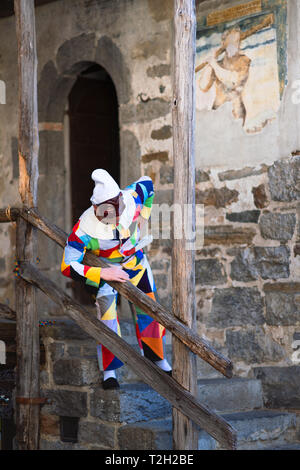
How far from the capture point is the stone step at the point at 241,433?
18.8ft

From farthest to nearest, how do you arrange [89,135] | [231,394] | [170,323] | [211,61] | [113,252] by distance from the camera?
[89,135]
[211,61]
[231,394]
[113,252]
[170,323]

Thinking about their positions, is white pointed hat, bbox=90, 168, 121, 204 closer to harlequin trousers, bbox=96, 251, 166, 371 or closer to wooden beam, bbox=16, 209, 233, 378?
wooden beam, bbox=16, 209, 233, 378

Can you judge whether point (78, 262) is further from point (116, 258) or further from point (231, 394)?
point (231, 394)

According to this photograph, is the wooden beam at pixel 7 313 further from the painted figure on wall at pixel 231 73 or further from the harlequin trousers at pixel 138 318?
the painted figure on wall at pixel 231 73

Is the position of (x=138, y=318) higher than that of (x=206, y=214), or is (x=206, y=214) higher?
(x=206, y=214)

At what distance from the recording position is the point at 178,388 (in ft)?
18.1

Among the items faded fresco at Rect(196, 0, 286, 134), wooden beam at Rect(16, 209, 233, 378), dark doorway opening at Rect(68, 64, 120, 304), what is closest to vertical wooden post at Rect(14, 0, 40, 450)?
wooden beam at Rect(16, 209, 233, 378)

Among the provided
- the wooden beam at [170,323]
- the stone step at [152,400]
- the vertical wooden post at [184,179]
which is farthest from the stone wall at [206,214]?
the wooden beam at [170,323]

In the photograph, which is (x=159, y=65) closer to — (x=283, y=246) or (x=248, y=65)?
(x=248, y=65)

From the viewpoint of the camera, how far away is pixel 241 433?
604cm

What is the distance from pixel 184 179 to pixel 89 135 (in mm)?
3370

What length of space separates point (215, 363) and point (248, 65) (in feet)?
8.22

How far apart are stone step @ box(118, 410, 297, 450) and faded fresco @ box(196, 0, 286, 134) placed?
212 centimetres

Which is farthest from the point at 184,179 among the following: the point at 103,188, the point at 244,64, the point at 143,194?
the point at 244,64
